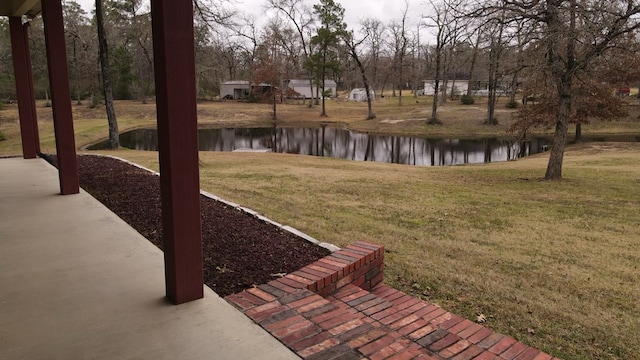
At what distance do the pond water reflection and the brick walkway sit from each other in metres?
15.5

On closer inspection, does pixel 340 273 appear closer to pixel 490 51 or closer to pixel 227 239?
pixel 227 239

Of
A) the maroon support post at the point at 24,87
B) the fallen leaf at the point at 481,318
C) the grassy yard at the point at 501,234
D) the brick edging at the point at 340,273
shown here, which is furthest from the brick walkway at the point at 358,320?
the maroon support post at the point at 24,87

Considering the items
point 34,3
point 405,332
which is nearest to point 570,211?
point 405,332

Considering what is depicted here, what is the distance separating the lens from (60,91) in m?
5.01

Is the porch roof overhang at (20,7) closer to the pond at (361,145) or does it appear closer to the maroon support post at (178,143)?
the maroon support post at (178,143)

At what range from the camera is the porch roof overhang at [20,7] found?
6.58m

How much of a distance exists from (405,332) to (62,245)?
109 inches

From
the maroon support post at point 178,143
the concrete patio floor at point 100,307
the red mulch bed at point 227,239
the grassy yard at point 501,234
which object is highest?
the maroon support post at point 178,143

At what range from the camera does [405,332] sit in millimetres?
2723

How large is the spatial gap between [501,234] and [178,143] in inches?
184

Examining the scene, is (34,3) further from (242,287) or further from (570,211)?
(570,211)

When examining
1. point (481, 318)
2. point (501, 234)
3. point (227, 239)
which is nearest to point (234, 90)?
point (501, 234)

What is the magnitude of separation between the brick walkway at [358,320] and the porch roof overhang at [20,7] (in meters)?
6.36

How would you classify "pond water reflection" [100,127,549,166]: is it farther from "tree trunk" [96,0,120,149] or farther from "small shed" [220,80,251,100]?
"small shed" [220,80,251,100]
